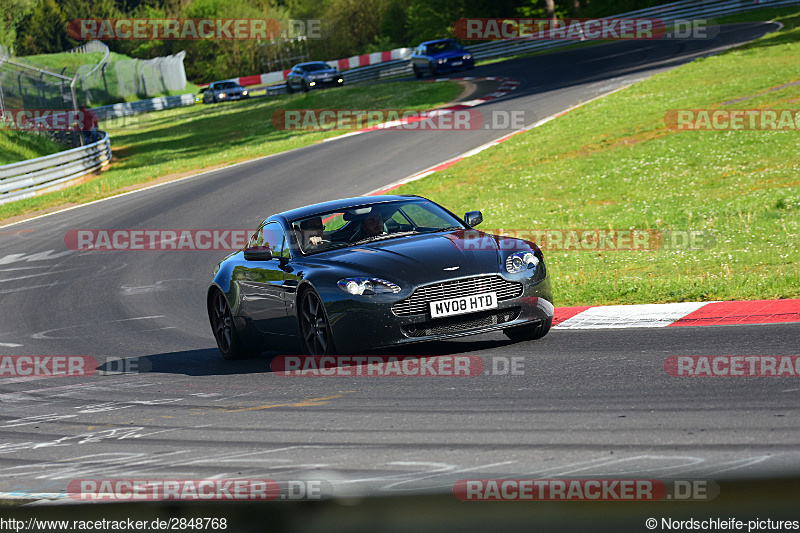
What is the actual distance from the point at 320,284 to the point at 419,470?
362 cm

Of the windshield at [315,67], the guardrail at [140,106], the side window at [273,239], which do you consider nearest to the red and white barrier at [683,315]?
the side window at [273,239]

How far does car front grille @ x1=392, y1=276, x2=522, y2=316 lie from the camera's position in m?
8.30

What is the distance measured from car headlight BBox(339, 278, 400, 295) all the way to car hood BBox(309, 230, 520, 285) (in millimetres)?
61

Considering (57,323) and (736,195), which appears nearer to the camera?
(57,323)

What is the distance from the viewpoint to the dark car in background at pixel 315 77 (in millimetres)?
54688

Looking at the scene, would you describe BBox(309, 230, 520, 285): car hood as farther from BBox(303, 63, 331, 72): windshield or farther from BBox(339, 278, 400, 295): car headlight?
BBox(303, 63, 331, 72): windshield

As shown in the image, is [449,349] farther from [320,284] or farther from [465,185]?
[465,185]

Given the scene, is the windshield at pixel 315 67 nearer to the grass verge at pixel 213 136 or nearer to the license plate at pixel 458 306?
the grass verge at pixel 213 136

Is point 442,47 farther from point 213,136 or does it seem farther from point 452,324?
point 452,324

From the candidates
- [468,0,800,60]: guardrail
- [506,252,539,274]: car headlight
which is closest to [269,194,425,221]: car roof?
[506,252,539,274]: car headlight

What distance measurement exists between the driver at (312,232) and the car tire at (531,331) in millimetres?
1963

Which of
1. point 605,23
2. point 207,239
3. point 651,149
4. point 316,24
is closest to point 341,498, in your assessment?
point 207,239

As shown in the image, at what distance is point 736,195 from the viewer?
1653 centimetres

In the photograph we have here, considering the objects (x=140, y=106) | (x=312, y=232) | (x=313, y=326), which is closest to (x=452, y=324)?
(x=313, y=326)
